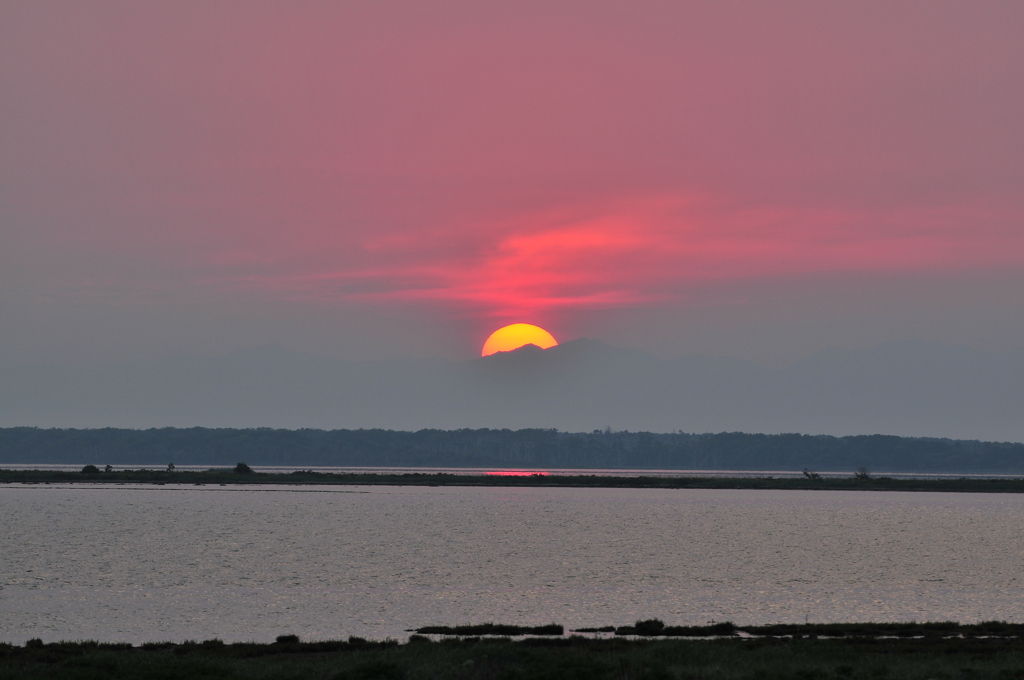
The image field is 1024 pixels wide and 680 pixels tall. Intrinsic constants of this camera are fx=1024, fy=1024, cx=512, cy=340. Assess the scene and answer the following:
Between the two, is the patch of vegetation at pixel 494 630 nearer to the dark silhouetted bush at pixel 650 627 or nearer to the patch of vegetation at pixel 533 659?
the patch of vegetation at pixel 533 659

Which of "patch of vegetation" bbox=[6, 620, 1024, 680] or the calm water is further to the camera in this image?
the calm water

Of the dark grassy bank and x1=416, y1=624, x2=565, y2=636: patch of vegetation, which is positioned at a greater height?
the dark grassy bank

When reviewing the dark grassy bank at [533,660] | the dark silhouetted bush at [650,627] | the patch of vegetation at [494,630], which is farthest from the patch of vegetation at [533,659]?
the dark silhouetted bush at [650,627]

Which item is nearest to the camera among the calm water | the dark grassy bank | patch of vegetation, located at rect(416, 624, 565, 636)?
the dark grassy bank

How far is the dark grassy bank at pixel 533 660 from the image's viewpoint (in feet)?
102

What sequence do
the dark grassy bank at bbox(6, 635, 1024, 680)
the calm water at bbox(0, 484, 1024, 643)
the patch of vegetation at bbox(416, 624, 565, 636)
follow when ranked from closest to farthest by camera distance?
the dark grassy bank at bbox(6, 635, 1024, 680) → the patch of vegetation at bbox(416, 624, 565, 636) → the calm water at bbox(0, 484, 1024, 643)

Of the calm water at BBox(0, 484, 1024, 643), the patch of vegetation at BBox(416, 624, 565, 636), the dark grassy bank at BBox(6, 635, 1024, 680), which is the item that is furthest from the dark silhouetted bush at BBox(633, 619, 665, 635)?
the patch of vegetation at BBox(416, 624, 565, 636)

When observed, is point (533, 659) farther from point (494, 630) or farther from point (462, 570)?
point (462, 570)

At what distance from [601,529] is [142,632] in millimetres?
67068

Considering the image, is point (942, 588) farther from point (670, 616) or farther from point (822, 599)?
point (670, 616)

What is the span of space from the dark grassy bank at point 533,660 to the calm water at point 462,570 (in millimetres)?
4618

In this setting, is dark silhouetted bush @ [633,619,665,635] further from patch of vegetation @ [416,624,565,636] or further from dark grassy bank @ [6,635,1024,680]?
patch of vegetation @ [416,624,565,636]

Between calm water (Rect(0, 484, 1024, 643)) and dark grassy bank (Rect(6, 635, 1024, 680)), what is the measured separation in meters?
4.62

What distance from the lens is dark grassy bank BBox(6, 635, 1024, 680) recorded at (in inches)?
1219
